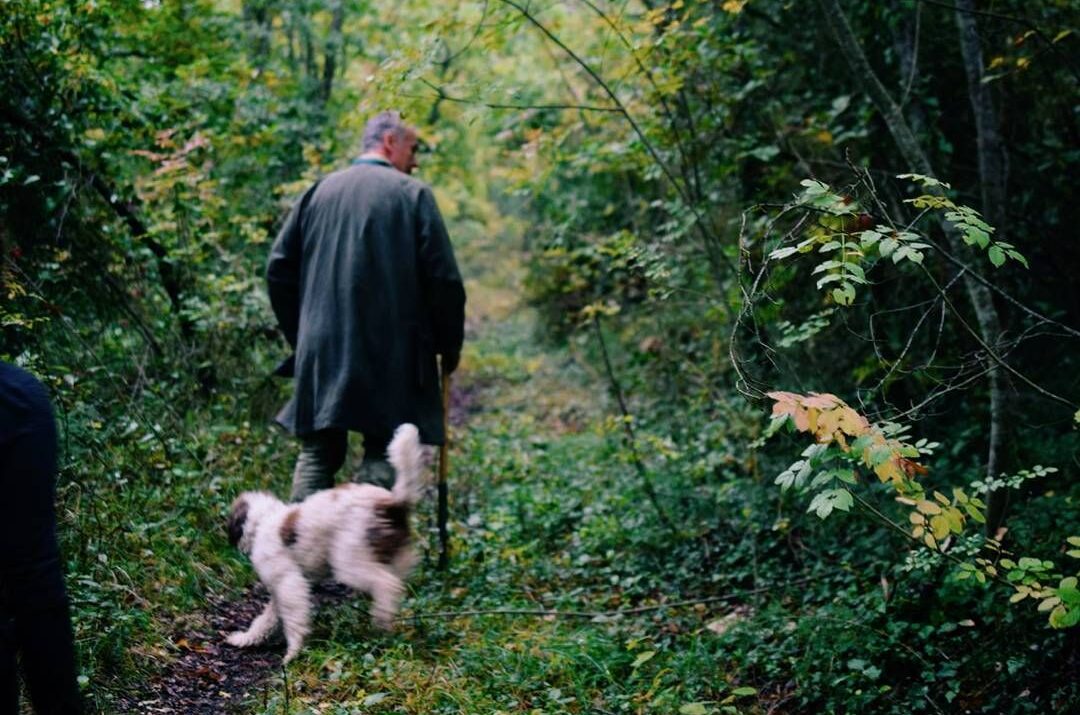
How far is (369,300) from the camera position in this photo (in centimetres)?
415

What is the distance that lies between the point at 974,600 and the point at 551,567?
2.24 m

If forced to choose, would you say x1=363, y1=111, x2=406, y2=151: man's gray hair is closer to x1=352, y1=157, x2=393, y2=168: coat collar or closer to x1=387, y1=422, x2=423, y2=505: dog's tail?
x1=352, y1=157, x2=393, y2=168: coat collar

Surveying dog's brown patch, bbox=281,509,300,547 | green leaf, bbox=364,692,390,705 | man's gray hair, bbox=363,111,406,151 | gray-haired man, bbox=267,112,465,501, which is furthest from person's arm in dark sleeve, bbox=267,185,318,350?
green leaf, bbox=364,692,390,705

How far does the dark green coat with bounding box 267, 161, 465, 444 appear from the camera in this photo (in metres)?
4.12

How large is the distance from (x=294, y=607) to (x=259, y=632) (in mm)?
282

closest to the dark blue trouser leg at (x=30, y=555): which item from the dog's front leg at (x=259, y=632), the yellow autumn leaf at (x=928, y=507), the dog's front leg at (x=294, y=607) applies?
the dog's front leg at (x=294, y=607)

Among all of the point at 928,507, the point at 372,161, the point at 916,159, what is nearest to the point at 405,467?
the point at 372,161

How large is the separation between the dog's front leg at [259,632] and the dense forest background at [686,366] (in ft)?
0.70

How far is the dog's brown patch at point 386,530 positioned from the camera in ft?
11.3

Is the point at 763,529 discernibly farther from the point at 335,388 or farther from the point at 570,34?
the point at 570,34

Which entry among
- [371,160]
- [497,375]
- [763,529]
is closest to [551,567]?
[763,529]

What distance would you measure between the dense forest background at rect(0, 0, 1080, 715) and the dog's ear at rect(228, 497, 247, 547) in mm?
336

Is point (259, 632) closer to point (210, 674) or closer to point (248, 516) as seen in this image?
point (210, 674)

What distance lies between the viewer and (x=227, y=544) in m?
4.29
